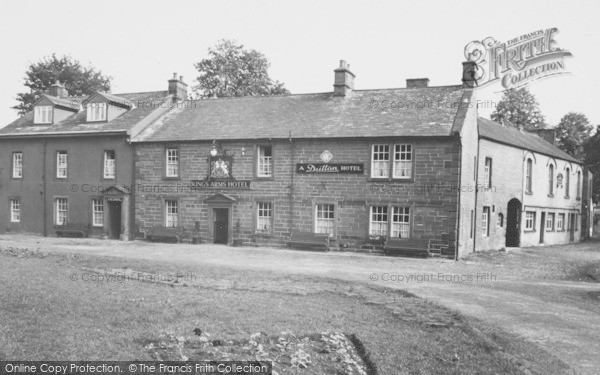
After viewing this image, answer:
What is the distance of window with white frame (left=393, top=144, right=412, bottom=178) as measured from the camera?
2366 cm

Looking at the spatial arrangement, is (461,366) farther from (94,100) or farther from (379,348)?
(94,100)

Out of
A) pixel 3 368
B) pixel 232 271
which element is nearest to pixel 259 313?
pixel 3 368

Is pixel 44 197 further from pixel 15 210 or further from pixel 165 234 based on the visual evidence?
pixel 165 234

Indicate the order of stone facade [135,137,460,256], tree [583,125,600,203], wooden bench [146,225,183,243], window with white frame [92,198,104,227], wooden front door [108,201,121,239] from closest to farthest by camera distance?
stone facade [135,137,460,256] < wooden bench [146,225,183,243] < wooden front door [108,201,121,239] < window with white frame [92,198,104,227] < tree [583,125,600,203]

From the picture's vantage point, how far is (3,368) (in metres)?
5.95

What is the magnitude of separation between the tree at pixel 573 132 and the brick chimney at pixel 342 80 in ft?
123

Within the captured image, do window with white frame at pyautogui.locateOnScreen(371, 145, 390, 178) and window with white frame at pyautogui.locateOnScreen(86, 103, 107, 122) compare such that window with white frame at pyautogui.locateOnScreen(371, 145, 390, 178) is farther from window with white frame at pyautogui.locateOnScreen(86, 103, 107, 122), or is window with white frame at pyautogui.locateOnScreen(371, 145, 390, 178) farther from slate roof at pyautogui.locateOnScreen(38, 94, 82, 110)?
slate roof at pyautogui.locateOnScreen(38, 94, 82, 110)

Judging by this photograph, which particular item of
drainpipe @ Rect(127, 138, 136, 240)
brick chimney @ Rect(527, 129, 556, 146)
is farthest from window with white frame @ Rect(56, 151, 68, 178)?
brick chimney @ Rect(527, 129, 556, 146)

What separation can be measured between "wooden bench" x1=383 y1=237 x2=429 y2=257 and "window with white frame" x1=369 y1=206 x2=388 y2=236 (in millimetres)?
637

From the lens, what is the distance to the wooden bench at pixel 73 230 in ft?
95.3

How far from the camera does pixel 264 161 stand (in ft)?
85.9

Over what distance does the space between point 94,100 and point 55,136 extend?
Answer: 305cm

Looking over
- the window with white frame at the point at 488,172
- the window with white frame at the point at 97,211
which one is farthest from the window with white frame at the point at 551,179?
the window with white frame at the point at 97,211

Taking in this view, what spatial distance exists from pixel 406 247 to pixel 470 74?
950 cm
